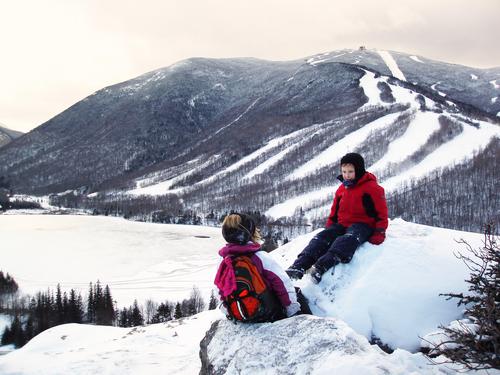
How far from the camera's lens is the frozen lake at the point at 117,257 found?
76125mm

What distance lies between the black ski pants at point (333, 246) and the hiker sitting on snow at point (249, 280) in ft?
5.85

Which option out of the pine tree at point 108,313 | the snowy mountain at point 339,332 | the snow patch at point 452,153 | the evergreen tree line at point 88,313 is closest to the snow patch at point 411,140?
the snow patch at point 452,153

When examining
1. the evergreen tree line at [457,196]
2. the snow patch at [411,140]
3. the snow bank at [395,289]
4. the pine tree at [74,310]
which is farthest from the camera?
the snow patch at [411,140]

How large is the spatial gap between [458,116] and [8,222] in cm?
17104

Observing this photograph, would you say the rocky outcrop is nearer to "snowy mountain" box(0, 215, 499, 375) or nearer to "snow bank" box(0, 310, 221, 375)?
"snowy mountain" box(0, 215, 499, 375)

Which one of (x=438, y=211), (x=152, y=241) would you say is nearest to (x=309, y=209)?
(x=438, y=211)

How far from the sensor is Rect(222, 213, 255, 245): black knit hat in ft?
22.7

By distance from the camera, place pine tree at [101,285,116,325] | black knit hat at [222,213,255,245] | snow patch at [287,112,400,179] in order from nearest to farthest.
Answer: black knit hat at [222,213,255,245], pine tree at [101,285,116,325], snow patch at [287,112,400,179]

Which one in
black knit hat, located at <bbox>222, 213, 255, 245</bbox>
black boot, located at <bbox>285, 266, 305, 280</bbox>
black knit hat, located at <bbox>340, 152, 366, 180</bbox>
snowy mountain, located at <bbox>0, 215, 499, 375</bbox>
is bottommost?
snowy mountain, located at <bbox>0, 215, 499, 375</bbox>

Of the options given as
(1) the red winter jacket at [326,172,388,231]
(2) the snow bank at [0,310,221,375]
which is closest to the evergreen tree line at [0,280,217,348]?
(2) the snow bank at [0,310,221,375]

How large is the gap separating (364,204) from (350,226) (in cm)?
55

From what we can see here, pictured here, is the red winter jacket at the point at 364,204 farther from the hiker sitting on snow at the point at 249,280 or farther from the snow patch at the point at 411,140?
the snow patch at the point at 411,140

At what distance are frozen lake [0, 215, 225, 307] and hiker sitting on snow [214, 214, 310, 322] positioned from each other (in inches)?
2436

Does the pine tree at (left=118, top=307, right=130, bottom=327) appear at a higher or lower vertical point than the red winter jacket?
lower
